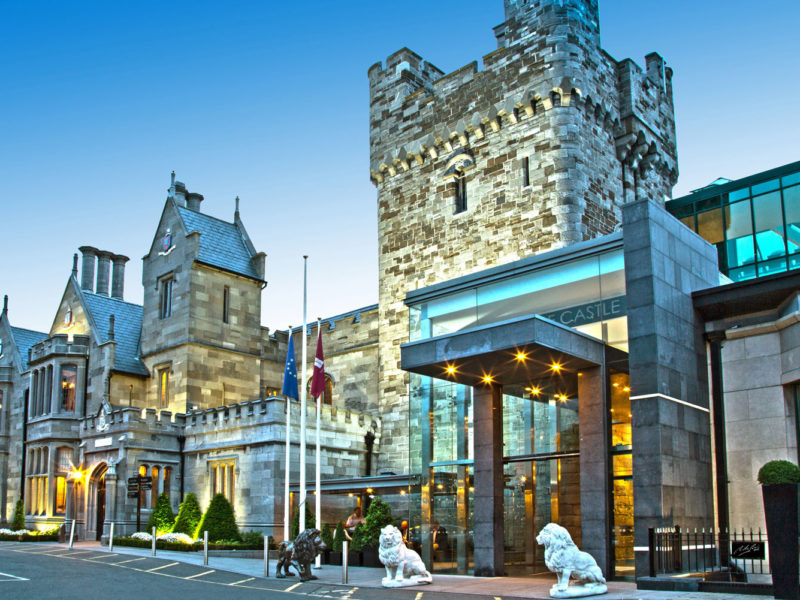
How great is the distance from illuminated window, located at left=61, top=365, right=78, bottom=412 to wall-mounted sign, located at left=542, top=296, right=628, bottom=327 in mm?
27452

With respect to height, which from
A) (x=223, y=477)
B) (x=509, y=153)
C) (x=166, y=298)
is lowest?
(x=223, y=477)

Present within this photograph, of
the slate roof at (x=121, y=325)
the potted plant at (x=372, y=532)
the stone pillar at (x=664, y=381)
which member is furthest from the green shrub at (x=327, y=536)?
the slate roof at (x=121, y=325)

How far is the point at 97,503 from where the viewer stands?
1383 inches

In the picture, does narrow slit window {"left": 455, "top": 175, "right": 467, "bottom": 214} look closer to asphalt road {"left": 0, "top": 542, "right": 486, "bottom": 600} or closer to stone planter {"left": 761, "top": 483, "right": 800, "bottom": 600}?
asphalt road {"left": 0, "top": 542, "right": 486, "bottom": 600}

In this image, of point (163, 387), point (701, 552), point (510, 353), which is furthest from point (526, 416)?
point (163, 387)

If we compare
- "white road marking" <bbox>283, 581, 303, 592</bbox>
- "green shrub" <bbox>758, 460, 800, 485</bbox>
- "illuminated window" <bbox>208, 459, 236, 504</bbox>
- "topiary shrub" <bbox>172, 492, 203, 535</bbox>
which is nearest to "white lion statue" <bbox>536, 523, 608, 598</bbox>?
"green shrub" <bbox>758, 460, 800, 485</bbox>

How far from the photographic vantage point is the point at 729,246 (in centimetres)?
2762

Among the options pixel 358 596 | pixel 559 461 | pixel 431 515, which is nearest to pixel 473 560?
pixel 431 515

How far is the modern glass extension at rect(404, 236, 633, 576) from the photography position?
18.9 m

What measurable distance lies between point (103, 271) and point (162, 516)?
791 inches

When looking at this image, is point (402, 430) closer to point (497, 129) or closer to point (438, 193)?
point (438, 193)

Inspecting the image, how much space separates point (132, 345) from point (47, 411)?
4974 mm

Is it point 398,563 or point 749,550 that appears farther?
point 398,563

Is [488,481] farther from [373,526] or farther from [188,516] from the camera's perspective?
[188,516]
